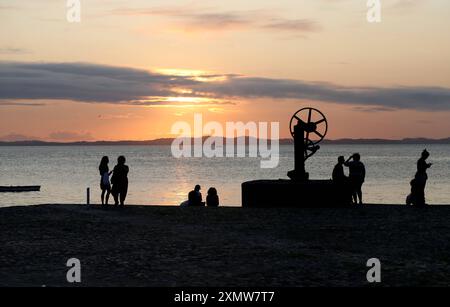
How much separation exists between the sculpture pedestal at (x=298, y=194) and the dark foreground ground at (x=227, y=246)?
1.19 metres

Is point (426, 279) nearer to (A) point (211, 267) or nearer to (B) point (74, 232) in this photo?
(A) point (211, 267)

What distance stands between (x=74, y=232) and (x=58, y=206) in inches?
303

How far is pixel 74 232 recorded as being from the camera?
17.3 metres

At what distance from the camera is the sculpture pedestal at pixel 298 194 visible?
928 inches

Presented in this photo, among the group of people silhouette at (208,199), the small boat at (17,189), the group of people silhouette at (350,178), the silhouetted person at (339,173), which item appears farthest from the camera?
the small boat at (17,189)

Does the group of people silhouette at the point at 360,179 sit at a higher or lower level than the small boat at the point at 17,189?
higher

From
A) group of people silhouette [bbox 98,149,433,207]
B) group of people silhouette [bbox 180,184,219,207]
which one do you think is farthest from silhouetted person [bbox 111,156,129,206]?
group of people silhouette [bbox 180,184,219,207]

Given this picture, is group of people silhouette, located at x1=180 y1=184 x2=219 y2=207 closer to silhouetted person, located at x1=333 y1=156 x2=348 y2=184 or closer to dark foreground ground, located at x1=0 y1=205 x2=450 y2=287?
dark foreground ground, located at x1=0 y1=205 x2=450 y2=287

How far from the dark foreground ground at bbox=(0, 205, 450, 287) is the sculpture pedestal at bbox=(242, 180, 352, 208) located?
1.19m

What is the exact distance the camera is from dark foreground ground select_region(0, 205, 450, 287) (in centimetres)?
1146

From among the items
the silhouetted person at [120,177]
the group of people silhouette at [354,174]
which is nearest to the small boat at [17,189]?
the silhouetted person at [120,177]

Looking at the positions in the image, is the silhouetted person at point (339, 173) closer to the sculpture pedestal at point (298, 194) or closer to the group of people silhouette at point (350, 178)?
the group of people silhouette at point (350, 178)

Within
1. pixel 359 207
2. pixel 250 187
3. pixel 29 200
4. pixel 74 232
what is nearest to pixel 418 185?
pixel 359 207

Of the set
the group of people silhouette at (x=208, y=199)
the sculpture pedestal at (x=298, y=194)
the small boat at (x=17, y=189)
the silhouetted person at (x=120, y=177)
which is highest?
the silhouetted person at (x=120, y=177)
